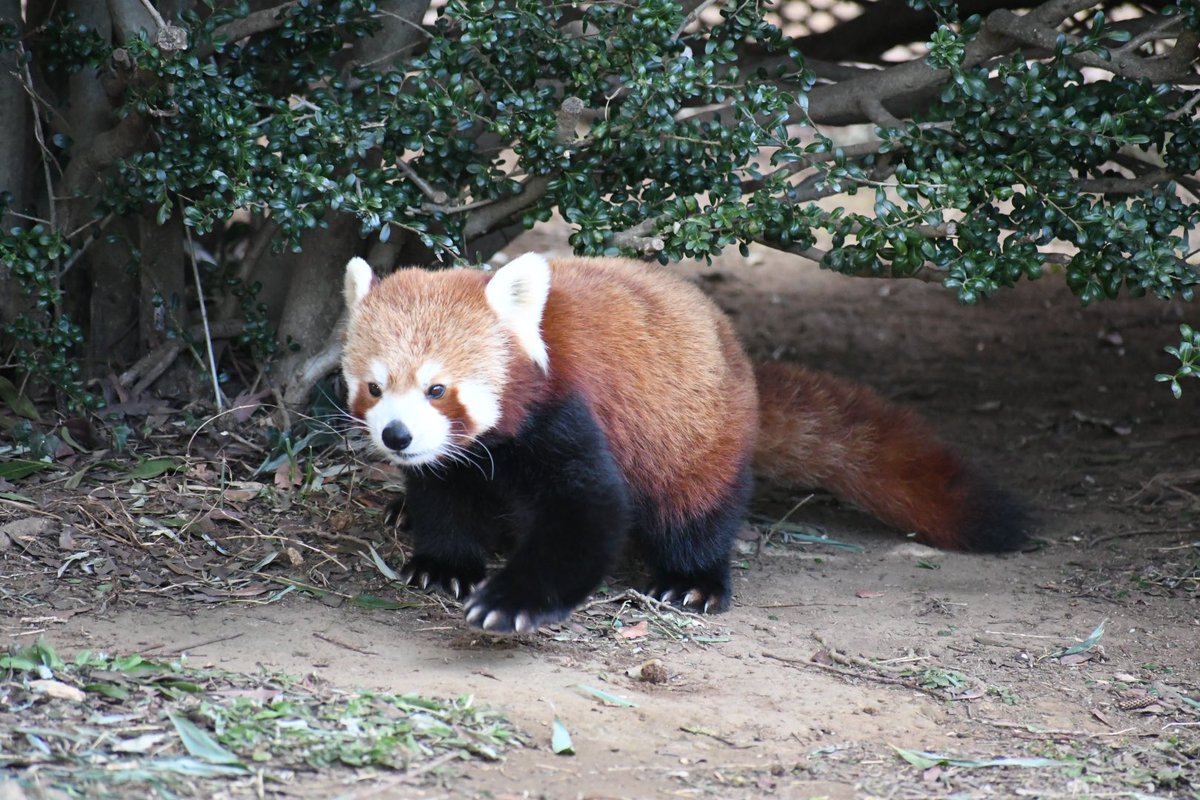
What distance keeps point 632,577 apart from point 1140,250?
7.04 ft

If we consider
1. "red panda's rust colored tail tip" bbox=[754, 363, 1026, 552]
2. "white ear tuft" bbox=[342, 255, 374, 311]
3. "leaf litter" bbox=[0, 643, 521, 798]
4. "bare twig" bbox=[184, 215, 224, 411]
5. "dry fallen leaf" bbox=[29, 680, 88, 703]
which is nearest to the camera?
"leaf litter" bbox=[0, 643, 521, 798]

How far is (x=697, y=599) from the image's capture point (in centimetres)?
426

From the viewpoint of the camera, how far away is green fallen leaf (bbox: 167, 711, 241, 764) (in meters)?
2.71

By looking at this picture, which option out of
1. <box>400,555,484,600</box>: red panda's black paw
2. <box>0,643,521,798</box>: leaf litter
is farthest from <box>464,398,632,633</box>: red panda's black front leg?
<box>0,643,521,798</box>: leaf litter

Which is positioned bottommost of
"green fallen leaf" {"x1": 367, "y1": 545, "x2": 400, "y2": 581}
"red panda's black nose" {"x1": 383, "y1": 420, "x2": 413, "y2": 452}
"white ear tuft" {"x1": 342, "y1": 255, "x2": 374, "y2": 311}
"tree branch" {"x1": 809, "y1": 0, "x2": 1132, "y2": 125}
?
"green fallen leaf" {"x1": 367, "y1": 545, "x2": 400, "y2": 581}

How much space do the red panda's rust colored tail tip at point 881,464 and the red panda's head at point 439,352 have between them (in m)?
1.57

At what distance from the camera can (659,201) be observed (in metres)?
4.50

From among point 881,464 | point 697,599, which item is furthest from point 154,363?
point 881,464

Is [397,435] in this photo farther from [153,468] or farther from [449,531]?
[153,468]

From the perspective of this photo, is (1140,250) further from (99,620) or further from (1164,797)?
(99,620)

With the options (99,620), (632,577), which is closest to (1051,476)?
(632,577)

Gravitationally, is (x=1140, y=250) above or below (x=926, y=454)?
above

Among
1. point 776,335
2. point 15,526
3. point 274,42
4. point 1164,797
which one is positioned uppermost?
point 274,42

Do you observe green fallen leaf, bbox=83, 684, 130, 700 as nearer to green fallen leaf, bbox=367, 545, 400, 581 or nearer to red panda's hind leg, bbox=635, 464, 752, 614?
green fallen leaf, bbox=367, 545, 400, 581
